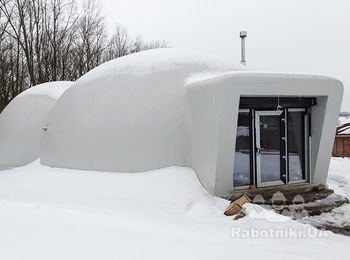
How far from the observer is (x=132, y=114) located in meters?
10.7

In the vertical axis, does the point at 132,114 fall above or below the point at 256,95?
below

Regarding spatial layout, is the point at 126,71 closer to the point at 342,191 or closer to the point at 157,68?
the point at 157,68

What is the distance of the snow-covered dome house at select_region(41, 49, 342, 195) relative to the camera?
891 centimetres

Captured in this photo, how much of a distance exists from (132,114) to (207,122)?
2.54 metres

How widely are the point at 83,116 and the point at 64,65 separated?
21578mm

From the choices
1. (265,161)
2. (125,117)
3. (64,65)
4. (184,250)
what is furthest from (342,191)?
(64,65)

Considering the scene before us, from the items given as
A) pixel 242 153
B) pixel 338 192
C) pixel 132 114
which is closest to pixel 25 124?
pixel 132 114

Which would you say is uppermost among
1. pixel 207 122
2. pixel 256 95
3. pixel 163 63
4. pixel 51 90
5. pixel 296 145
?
pixel 163 63

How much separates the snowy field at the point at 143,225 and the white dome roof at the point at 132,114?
0.60m

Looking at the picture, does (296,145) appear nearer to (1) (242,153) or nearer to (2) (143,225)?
(1) (242,153)

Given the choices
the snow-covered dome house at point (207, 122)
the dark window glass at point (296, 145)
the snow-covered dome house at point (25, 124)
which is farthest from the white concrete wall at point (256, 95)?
the snow-covered dome house at point (25, 124)

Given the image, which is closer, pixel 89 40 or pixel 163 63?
pixel 163 63

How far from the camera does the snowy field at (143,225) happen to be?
460 cm

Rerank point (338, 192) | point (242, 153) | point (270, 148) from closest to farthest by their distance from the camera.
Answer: point (242, 153)
point (270, 148)
point (338, 192)
